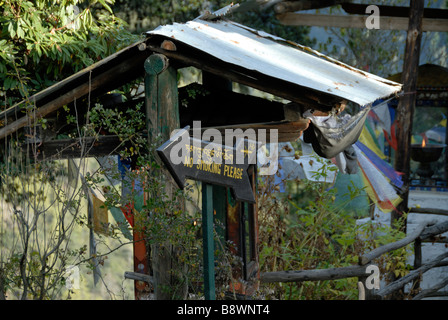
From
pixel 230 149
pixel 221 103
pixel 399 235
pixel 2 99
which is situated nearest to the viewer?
pixel 230 149

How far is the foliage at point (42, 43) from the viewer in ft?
21.9

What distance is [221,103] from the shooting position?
637 cm

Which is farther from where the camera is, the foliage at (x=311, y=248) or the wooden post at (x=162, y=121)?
the foliage at (x=311, y=248)

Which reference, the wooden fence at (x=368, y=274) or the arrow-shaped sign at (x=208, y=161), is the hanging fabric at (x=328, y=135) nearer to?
the wooden fence at (x=368, y=274)

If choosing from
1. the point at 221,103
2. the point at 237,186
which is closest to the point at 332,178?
the point at 221,103

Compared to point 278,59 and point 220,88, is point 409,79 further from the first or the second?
point 278,59

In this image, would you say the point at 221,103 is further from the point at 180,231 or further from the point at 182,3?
the point at 182,3

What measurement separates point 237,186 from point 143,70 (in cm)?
170

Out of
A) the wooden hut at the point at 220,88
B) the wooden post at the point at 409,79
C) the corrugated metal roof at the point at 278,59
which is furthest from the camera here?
the wooden post at the point at 409,79

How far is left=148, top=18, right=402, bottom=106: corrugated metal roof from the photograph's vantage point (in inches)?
187

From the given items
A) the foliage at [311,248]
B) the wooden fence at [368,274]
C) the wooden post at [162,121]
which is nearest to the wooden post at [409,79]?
the wooden fence at [368,274]

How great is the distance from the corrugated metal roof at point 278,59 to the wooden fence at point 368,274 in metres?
1.83

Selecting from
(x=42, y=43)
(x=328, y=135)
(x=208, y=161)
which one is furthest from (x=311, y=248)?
(x=208, y=161)

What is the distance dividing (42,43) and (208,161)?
3705 millimetres
